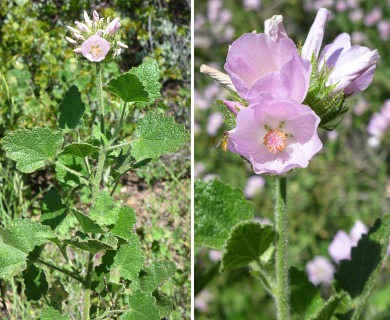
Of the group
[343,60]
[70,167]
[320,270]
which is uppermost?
[343,60]

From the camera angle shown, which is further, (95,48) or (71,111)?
(71,111)

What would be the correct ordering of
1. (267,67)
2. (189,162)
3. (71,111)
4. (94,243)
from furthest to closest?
(189,162) → (71,111) → (94,243) → (267,67)

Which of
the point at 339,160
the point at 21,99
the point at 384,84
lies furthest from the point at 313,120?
the point at 384,84

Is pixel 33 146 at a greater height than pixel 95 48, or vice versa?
pixel 95 48

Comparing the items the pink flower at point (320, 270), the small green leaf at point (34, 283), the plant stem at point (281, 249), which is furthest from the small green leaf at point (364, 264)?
the pink flower at point (320, 270)

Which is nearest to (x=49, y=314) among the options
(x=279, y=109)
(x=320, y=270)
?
(x=279, y=109)

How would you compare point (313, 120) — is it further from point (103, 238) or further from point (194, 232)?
point (103, 238)

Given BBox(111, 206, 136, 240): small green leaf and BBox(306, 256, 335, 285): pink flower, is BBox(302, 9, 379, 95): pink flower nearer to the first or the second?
BBox(111, 206, 136, 240): small green leaf

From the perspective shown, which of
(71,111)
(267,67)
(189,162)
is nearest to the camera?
(267,67)

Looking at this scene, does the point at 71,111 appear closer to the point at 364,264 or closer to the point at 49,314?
the point at 49,314
